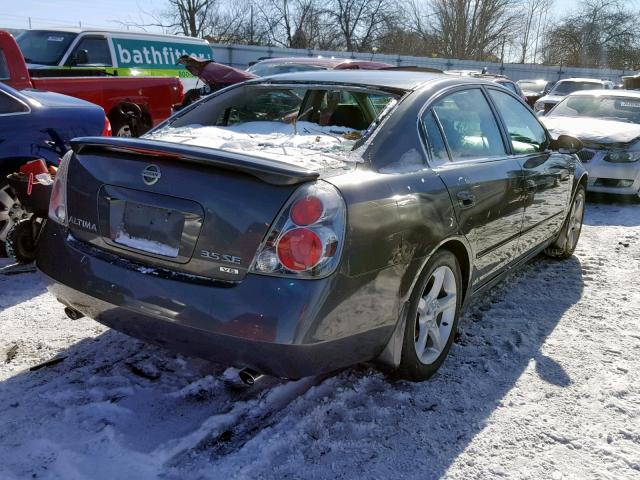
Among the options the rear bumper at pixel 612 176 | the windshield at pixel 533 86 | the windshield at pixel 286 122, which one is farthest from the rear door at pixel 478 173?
the windshield at pixel 533 86

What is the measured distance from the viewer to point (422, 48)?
54.9m

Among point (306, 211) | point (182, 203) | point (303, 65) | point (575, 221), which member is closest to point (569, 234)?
point (575, 221)

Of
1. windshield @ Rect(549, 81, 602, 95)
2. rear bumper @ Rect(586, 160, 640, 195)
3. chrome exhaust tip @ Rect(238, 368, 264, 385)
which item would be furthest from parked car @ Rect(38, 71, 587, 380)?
windshield @ Rect(549, 81, 602, 95)

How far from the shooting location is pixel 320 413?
8.84 feet

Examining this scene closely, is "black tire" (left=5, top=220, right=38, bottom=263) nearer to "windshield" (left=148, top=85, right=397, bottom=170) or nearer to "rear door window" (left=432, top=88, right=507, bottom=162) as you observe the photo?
"windshield" (left=148, top=85, right=397, bottom=170)

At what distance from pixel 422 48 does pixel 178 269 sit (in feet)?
185

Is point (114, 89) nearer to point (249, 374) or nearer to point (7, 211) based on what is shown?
point (7, 211)

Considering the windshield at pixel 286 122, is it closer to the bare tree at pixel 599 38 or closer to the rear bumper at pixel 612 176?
the rear bumper at pixel 612 176

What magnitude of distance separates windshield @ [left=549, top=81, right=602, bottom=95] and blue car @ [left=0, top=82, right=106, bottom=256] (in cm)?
1670

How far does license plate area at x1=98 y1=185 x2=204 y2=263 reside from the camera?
2.40m

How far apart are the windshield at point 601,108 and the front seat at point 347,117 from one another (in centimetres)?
740

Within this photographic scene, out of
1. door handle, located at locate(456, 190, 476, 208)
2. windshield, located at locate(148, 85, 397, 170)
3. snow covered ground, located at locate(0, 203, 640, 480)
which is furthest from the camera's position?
door handle, located at locate(456, 190, 476, 208)

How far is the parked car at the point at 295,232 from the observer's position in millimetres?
2275

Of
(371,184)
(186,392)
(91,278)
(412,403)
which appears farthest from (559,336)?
(91,278)
